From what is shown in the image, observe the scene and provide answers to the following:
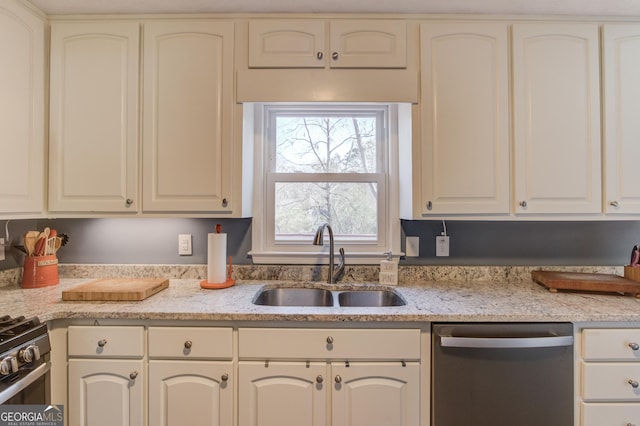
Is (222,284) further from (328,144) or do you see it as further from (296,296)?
(328,144)

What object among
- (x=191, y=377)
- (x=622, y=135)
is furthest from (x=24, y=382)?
(x=622, y=135)

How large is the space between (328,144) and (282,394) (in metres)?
1.38

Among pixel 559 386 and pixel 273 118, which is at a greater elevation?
pixel 273 118

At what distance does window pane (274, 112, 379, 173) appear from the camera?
195 centimetres

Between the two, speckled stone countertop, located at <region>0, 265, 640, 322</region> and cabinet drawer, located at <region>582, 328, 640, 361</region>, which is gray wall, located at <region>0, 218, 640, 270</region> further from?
cabinet drawer, located at <region>582, 328, 640, 361</region>

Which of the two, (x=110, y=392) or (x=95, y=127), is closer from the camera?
(x=110, y=392)

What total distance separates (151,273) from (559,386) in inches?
82.8

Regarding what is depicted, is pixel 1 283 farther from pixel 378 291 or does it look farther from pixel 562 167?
pixel 562 167

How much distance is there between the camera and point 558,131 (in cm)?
155

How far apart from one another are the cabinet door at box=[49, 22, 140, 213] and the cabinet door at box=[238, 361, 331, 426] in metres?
1.05

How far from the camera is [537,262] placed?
73.0 inches

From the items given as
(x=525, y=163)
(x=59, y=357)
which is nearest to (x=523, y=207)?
(x=525, y=163)

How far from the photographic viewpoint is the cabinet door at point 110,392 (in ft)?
4.22

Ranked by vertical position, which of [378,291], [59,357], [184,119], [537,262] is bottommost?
[59,357]
